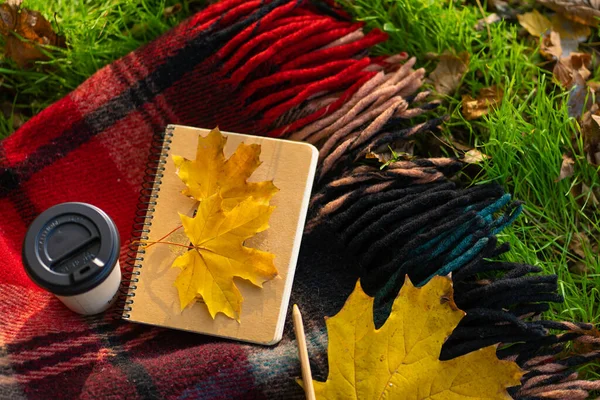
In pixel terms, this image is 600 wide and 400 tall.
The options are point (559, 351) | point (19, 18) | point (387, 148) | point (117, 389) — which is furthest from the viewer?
point (19, 18)

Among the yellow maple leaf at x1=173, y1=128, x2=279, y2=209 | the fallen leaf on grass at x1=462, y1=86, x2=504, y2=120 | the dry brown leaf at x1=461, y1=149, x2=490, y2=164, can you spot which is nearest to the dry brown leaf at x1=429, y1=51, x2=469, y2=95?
the fallen leaf on grass at x1=462, y1=86, x2=504, y2=120

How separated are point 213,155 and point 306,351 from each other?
0.42 meters

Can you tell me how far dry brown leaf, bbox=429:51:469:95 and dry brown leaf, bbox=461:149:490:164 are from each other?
0.18m

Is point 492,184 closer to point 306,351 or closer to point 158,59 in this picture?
point 306,351

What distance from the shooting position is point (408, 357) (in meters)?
1.20

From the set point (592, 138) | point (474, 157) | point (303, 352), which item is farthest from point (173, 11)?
point (592, 138)

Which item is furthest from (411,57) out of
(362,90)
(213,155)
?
(213,155)

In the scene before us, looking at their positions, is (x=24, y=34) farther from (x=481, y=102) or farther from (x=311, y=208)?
(x=481, y=102)

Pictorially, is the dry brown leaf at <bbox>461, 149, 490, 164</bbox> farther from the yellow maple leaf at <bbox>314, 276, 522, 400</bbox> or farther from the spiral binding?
the spiral binding

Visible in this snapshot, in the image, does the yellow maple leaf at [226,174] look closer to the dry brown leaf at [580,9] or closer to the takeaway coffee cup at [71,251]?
the takeaway coffee cup at [71,251]

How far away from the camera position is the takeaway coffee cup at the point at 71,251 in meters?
1.18

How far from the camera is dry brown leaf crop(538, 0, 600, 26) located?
160 cm

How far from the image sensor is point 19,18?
1556 millimetres

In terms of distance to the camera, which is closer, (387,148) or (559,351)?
(559,351)
